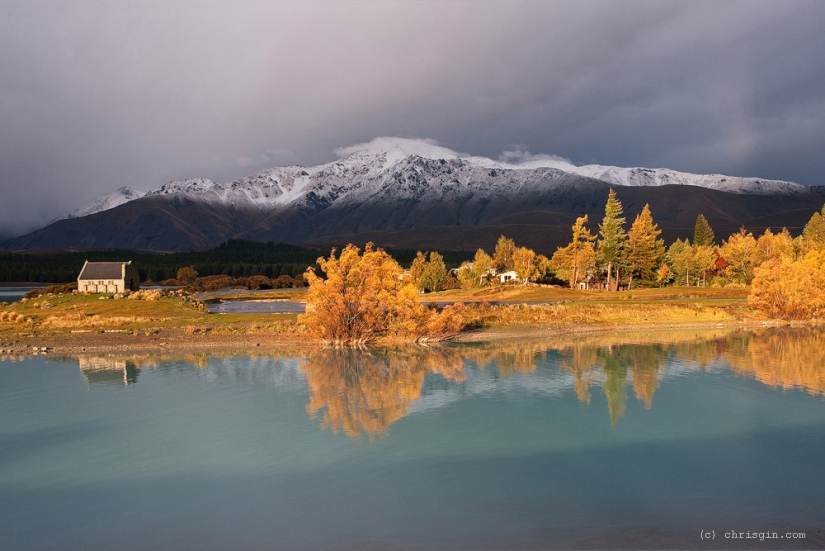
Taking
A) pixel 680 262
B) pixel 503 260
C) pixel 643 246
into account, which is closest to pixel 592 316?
pixel 643 246

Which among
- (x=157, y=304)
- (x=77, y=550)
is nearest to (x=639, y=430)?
(x=77, y=550)

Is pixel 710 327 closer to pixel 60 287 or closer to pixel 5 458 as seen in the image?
pixel 5 458

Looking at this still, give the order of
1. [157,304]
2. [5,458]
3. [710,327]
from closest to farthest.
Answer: [5,458]
[710,327]
[157,304]

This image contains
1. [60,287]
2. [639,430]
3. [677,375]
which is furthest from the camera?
[60,287]

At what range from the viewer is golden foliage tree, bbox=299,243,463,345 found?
5122 cm

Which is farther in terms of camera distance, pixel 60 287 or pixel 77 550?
pixel 60 287

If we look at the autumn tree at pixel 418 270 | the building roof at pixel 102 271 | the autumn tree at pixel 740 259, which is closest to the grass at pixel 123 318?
the building roof at pixel 102 271

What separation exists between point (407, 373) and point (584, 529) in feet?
77.9

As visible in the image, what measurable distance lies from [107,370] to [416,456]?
28.9m

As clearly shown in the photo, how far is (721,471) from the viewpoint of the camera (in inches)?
826

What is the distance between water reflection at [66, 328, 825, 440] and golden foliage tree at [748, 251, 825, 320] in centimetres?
1032

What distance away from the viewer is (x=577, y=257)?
113312 mm

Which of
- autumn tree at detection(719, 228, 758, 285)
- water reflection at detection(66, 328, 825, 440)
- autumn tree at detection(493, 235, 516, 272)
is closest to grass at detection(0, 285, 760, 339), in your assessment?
water reflection at detection(66, 328, 825, 440)

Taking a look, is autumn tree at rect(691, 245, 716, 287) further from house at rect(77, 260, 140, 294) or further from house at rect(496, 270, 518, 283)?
house at rect(77, 260, 140, 294)
